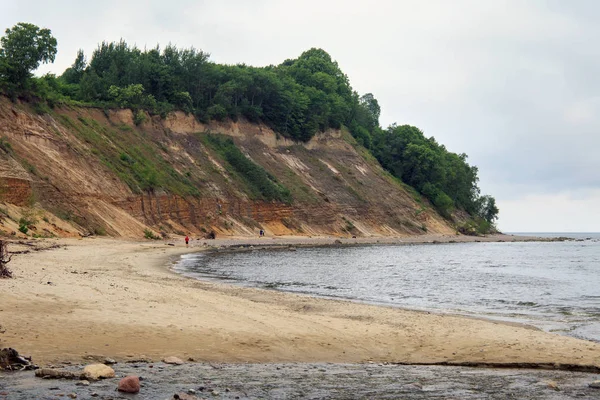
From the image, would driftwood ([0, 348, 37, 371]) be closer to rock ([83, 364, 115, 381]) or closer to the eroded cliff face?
rock ([83, 364, 115, 381])

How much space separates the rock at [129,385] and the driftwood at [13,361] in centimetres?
162

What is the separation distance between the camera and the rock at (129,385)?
7.73 meters

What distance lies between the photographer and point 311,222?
8000 cm

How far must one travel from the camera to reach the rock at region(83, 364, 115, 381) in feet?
27.1

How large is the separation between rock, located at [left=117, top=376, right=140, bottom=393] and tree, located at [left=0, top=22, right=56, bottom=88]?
170 feet

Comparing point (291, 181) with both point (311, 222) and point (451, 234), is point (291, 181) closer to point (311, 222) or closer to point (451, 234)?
point (311, 222)

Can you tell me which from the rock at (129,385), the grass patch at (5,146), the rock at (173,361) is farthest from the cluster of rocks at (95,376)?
the grass patch at (5,146)

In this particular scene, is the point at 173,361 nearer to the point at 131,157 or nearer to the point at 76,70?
the point at 131,157

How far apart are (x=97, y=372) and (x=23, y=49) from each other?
51.3 metres

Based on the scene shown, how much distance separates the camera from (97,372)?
8.36 metres

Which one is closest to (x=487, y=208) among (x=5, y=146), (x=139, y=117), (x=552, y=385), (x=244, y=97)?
(x=244, y=97)

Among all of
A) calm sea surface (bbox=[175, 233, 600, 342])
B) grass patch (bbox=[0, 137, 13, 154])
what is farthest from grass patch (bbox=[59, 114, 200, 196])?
calm sea surface (bbox=[175, 233, 600, 342])

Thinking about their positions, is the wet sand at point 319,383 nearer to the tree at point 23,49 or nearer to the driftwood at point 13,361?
the driftwood at point 13,361

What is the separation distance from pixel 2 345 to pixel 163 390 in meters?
3.04
